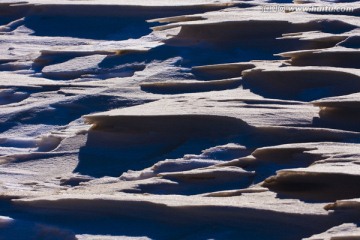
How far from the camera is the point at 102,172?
2107 mm

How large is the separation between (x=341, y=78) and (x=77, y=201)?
94 cm

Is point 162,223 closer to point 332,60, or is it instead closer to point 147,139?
point 147,139

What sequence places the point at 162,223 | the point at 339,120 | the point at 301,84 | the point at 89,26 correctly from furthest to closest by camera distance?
1. the point at 89,26
2. the point at 301,84
3. the point at 339,120
4. the point at 162,223

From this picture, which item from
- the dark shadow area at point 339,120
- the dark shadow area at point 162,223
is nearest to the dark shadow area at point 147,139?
the dark shadow area at point 339,120

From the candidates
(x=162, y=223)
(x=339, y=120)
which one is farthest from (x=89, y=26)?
(x=162, y=223)

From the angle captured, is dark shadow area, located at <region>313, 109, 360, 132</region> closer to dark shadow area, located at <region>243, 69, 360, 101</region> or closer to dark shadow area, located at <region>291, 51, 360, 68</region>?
dark shadow area, located at <region>243, 69, 360, 101</region>

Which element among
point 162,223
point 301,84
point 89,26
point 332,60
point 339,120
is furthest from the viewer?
point 89,26

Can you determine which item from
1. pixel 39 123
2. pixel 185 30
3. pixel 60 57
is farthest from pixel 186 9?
pixel 39 123

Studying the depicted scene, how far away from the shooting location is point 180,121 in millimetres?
2223

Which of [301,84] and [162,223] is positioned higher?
[301,84]

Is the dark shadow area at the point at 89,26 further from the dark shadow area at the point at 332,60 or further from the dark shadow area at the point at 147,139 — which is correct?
the dark shadow area at the point at 147,139

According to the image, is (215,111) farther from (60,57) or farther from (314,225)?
(60,57)

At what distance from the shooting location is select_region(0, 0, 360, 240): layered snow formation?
1.76m

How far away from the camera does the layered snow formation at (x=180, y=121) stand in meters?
1.76
